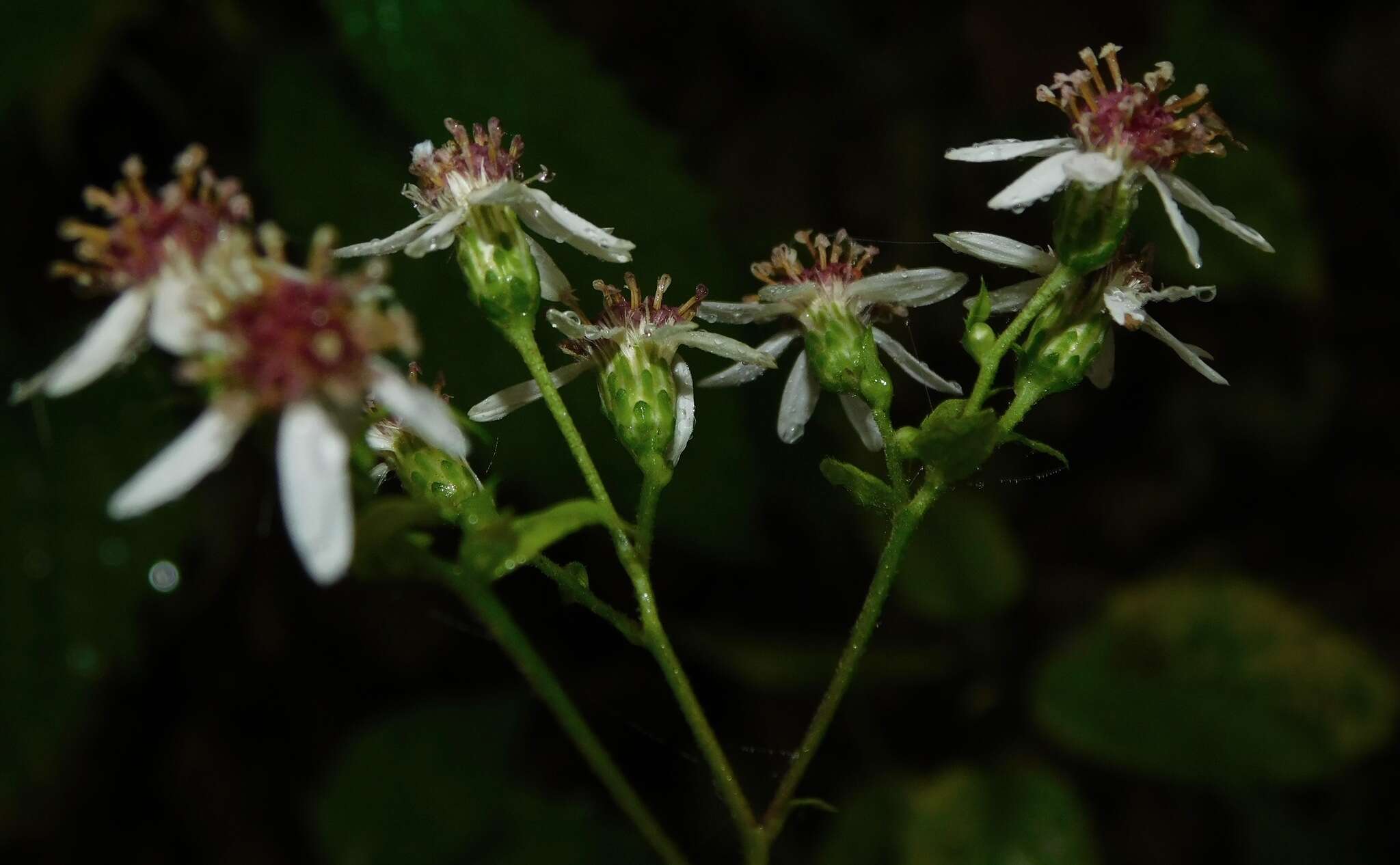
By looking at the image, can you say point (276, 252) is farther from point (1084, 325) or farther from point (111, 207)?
point (1084, 325)

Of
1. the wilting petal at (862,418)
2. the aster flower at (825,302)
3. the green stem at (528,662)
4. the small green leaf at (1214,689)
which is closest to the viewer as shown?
the green stem at (528,662)

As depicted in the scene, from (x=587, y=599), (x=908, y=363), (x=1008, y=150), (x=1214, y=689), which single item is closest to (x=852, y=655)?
(x=587, y=599)

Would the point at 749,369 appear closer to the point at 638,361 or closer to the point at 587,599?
the point at 638,361

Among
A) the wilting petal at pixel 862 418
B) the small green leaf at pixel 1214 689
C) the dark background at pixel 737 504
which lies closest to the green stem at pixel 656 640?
the wilting petal at pixel 862 418

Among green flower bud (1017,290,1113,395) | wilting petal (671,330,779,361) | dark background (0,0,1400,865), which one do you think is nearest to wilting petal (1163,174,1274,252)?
green flower bud (1017,290,1113,395)

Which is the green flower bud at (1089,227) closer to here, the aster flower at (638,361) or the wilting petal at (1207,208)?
the wilting petal at (1207,208)

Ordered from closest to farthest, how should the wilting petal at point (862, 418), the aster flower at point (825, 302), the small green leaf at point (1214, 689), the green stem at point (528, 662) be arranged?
the green stem at point (528, 662) → the aster flower at point (825, 302) → the wilting petal at point (862, 418) → the small green leaf at point (1214, 689)
